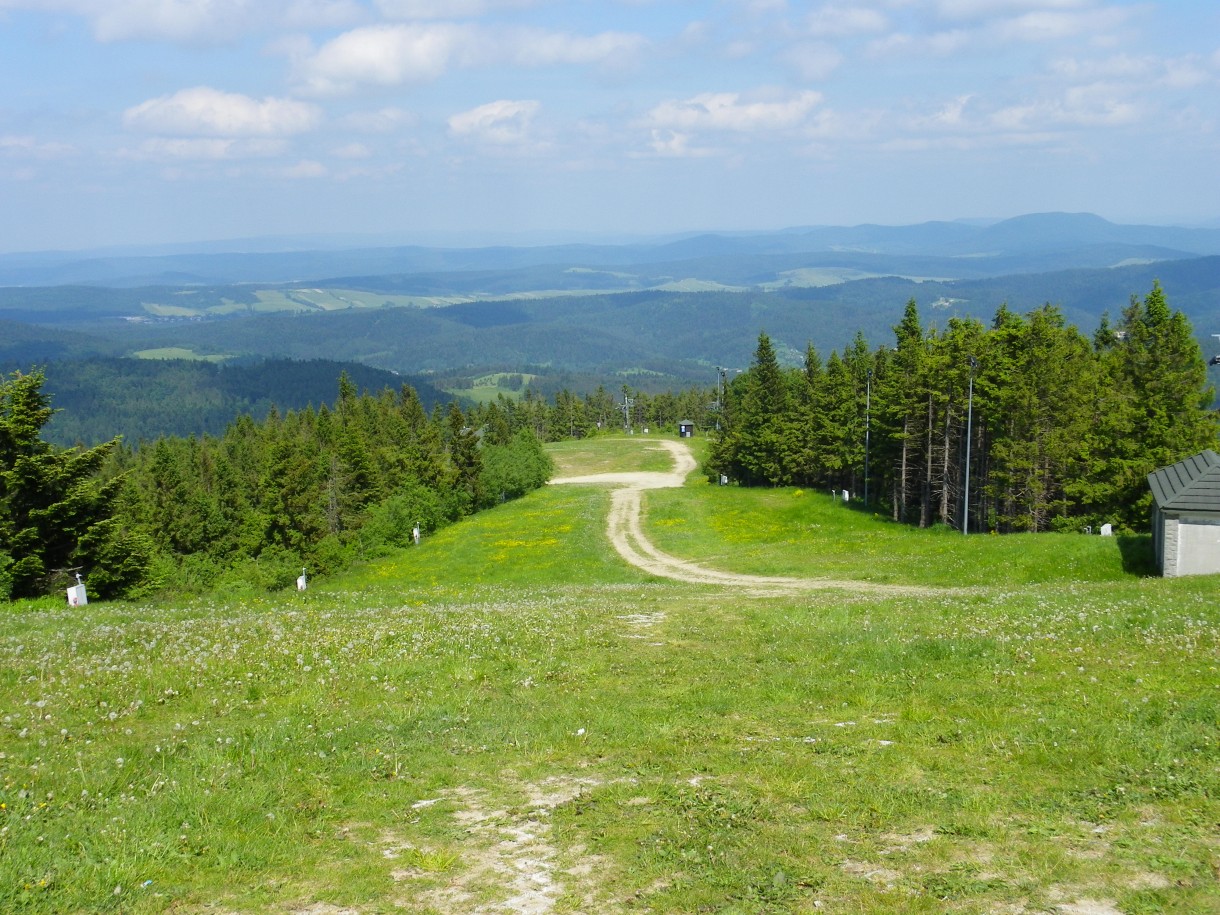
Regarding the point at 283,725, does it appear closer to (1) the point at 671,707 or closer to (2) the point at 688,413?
(1) the point at 671,707

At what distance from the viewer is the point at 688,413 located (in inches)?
6983

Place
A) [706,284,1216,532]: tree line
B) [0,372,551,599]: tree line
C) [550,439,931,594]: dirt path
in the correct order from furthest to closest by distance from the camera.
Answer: [706,284,1216,532]: tree line < [0,372,551,599]: tree line < [550,439,931,594]: dirt path

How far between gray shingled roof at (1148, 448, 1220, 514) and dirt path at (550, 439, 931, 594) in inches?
384

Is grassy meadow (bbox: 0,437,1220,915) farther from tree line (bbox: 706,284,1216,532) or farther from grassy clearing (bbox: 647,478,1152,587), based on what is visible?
tree line (bbox: 706,284,1216,532)

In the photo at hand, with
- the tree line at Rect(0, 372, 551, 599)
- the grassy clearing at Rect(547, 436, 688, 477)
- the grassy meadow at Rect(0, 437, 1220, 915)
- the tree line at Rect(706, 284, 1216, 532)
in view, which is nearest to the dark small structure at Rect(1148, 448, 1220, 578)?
the tree line at Rect(706, 284, 1216, 532)

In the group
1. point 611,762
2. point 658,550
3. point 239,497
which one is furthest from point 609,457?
point 611,762

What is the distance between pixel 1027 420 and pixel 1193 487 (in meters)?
20.2

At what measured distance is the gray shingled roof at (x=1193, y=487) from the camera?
110ft

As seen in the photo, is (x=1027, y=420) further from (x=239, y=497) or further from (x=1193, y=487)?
(x=239, y=497)

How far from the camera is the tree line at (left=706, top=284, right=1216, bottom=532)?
163ft

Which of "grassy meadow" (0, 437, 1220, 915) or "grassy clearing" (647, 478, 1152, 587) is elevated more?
"grassy meadow" (0, 437, 1220, 915)

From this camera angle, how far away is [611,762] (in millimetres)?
12289

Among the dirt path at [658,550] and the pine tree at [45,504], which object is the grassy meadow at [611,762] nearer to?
the dirt path at [658,550]

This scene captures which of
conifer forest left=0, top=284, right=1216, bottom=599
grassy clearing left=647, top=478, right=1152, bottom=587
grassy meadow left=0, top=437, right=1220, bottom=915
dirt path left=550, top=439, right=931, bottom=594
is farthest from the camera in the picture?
grassy clearing left=647, top=478, right=1152, bottom=587
